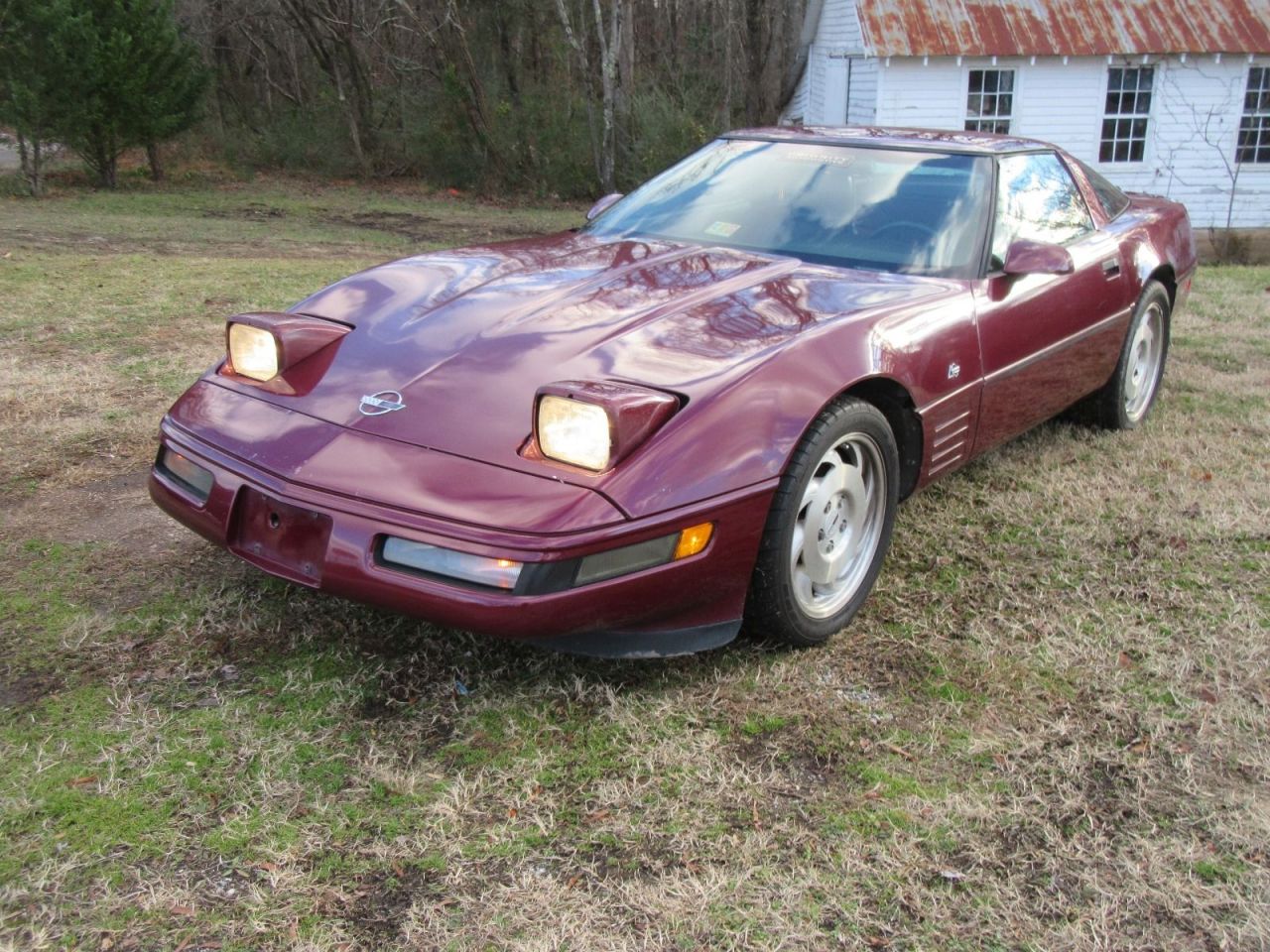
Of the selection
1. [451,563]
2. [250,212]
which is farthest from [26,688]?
[250,212]

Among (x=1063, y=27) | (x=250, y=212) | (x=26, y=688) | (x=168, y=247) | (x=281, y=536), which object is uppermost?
(x=1063, y=27)

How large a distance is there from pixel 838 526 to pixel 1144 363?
2.72 meters

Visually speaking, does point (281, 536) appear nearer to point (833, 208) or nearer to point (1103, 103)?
point (833, 208)

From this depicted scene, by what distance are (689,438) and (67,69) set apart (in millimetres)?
14545

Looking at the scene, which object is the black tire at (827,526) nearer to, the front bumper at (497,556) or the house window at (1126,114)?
the front bumper at (497,556)

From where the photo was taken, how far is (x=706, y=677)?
276 cm

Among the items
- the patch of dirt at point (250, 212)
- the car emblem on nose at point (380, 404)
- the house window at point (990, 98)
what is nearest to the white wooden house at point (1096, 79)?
the house window at point (990, 98)

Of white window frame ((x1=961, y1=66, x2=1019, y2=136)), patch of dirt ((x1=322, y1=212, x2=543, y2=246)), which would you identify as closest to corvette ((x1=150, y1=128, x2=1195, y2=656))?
patch of dirt ((x1=322, y1=212, x2=543, y2=246))

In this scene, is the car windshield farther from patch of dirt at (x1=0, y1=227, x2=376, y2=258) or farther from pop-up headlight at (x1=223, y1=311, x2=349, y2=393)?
patch of dirt at (x1=0, y1=227, x2=376, y2=258)

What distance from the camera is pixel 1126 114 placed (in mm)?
16406

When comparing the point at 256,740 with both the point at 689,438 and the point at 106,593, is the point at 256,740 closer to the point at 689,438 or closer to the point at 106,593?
the point at 106,593

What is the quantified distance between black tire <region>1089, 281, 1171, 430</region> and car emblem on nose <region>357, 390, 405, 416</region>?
314 centimetres

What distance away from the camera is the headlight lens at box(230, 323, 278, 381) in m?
2.87

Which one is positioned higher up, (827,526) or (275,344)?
(275,344)
